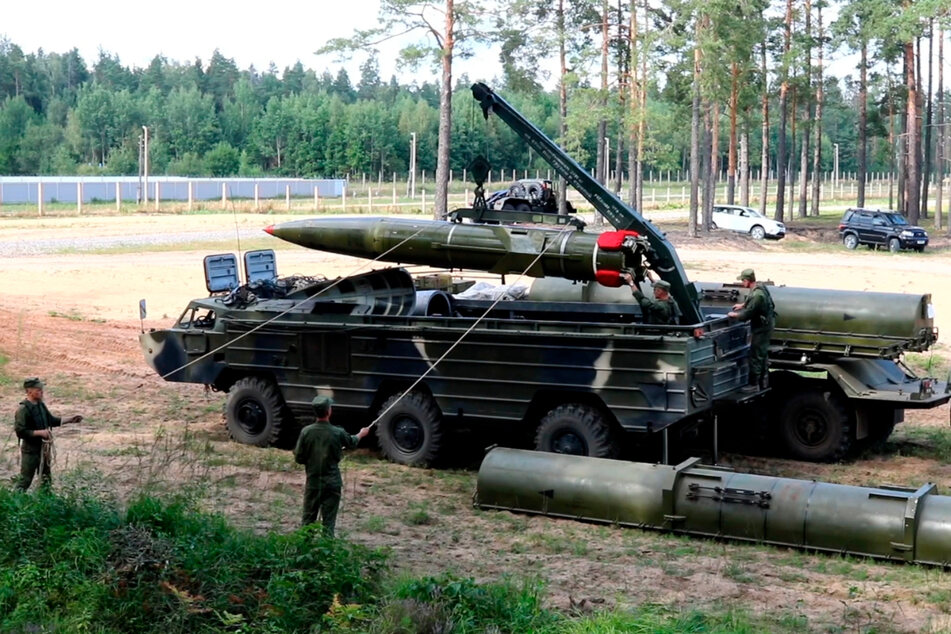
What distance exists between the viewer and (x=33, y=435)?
10.5 m

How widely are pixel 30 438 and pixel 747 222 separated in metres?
38.0

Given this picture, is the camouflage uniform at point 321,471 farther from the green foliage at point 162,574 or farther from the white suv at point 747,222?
the white suv at point 747,222

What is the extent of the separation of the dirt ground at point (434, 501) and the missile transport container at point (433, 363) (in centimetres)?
58

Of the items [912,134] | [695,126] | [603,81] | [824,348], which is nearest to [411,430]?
[824,348]

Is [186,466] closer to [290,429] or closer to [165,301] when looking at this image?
[290,429]

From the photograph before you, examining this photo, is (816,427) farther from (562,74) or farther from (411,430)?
(562,74)

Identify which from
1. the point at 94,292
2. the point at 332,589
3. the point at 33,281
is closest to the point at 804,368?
the point at 332,589

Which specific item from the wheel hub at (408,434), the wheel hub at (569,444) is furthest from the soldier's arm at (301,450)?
the wheel hub at (408,434)

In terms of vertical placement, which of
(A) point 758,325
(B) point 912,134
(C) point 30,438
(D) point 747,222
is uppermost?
(B) point 912,134

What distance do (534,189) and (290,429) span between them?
409 centimetres

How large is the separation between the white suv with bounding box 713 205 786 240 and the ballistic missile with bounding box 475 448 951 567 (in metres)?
34.4

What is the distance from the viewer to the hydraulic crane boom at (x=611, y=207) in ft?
44.2

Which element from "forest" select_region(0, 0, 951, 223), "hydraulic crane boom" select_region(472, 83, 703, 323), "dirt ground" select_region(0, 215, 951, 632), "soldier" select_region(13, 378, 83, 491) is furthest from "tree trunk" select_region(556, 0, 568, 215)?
"soldier" select_region(13, 378, 83, 491)

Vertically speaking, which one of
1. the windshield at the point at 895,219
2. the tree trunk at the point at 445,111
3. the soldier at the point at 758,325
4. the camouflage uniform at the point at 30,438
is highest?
the tree trunk at the point at 445,111
